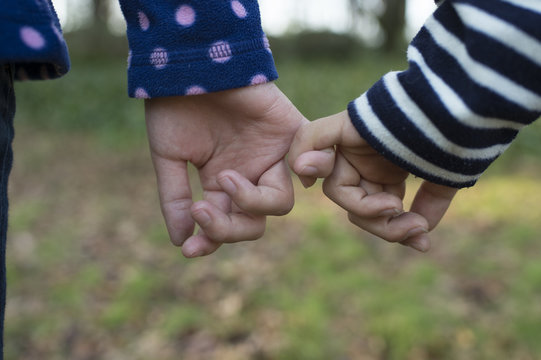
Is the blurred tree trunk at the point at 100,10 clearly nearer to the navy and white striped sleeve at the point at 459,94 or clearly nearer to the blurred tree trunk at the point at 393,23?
the blurred tree trunk at the point at 393,23

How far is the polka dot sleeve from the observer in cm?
104

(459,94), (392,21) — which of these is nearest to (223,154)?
(459,94)

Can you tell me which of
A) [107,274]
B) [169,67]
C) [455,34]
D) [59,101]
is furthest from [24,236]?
[59,101]

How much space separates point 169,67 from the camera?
1.04 metres

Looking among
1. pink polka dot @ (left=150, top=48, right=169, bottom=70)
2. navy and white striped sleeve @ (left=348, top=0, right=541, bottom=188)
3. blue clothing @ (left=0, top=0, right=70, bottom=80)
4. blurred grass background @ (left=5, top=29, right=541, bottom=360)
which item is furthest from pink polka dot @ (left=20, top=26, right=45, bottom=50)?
blurred grass background @ (left=5, top=29, right=541, bottom=360)

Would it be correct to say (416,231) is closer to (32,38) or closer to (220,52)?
(220,52)

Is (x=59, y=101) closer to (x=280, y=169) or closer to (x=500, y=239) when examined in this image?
(x=500, y=239)

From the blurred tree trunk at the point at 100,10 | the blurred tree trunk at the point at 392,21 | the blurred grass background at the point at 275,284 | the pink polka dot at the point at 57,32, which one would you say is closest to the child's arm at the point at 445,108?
the pink polka dot at the point at 57,32

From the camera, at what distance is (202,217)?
1.07m

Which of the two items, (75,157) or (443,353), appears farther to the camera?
(75,157)

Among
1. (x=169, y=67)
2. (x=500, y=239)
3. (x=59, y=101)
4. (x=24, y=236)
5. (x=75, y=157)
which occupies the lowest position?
(x=59, y=101)

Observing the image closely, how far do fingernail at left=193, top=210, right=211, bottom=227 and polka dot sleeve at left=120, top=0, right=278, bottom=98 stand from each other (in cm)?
23

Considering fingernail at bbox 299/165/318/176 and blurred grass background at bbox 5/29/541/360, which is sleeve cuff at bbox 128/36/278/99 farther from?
blurred grass background at bbox 5/29/541/360

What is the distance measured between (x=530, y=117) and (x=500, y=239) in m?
2.51
